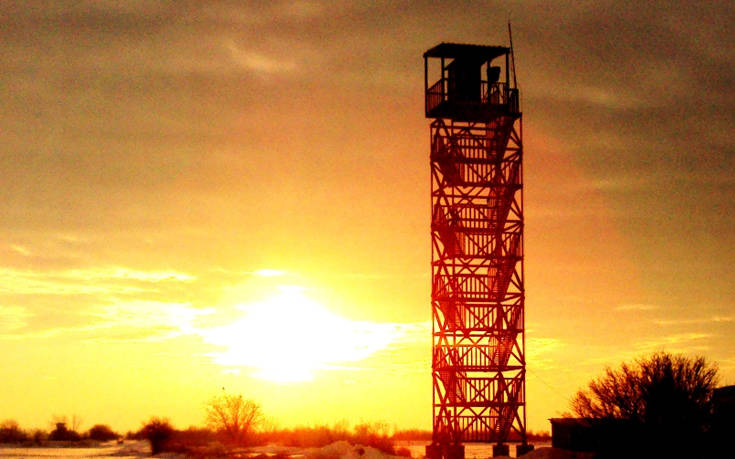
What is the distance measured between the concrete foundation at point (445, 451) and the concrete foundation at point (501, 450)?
1.80m

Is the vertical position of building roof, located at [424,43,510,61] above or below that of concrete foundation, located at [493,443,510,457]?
above

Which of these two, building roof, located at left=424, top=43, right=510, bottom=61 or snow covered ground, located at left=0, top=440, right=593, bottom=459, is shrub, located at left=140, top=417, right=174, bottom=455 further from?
building roof, located at left=424, top=43, right=510, bottom=61

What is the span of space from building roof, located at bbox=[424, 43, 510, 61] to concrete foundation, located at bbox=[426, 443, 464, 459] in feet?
66.6

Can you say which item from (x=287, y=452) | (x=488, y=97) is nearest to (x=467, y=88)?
(x=488, y=97)

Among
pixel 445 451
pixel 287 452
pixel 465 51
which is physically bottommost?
pixel 445 451

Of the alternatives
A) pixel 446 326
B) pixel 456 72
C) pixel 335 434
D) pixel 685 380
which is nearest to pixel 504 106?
pixel 456 72

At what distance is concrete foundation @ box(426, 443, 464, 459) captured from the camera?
59.5 meters

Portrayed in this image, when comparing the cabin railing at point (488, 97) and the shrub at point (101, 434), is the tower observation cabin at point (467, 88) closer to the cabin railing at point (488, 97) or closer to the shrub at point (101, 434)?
the cabin railing at point (488, 97)

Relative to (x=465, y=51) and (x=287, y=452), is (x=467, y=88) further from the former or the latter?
(x=287, y=452)

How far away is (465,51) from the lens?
6238 cm

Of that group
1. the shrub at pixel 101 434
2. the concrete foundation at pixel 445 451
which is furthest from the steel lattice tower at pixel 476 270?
the shrub at pixel 101 434

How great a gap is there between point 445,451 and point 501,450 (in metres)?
2.84

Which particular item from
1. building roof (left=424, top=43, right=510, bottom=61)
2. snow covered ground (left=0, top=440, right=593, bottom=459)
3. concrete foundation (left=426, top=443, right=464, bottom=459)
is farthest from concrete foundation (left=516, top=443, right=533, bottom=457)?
building roof (left=424, top=43, right=510, bottom=61)

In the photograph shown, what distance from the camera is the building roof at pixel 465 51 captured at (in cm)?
6177
